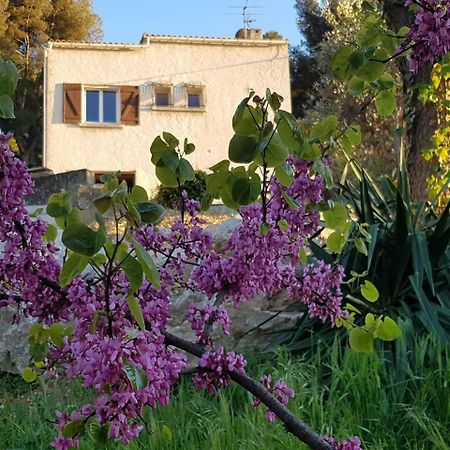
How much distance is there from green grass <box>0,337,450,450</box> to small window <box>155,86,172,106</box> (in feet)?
53.2

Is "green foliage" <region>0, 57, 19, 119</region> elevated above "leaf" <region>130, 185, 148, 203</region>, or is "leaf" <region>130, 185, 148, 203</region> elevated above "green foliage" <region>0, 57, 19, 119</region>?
"green foliage" <region>0, 57, 19, 119</region>

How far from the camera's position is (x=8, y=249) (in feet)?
3.92

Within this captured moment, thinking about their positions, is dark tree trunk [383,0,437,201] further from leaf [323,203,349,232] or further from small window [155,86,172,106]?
small window [155,86,172,106]

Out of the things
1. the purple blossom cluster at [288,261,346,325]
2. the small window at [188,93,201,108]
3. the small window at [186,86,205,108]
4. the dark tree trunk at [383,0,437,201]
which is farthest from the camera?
the small window at [188,93,201,108]

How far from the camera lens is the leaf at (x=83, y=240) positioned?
699 mm

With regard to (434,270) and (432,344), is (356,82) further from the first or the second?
(434,270)

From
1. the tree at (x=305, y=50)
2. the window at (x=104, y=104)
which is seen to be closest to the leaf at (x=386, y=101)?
the window at (x=104, y=104)

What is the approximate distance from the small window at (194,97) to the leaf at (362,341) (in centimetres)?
1812

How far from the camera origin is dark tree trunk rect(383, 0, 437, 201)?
580 centimetres

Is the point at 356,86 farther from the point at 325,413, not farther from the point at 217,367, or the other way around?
the point at 325,413

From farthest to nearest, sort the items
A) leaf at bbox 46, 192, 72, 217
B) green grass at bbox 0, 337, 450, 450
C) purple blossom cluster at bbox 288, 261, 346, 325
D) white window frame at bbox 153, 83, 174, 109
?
1. white window frame at bbox 153, 83, 174, 109
2. green grass at bbox 0, 337, 450, 450
3. purple blossom cluster at bbox 288, 261, 346, 325
4. leaf at bbox 46, 192, 72, 217

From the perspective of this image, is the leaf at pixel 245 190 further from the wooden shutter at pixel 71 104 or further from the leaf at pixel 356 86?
the wooden shutter at pixel 71 104

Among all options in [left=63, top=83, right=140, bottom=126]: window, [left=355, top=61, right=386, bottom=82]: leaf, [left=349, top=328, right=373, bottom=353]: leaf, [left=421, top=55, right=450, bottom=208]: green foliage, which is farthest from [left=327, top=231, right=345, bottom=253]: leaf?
[left=63, top=83, right=140, bottom=126]: window

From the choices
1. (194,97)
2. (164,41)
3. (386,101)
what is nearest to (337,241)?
(386,101)
